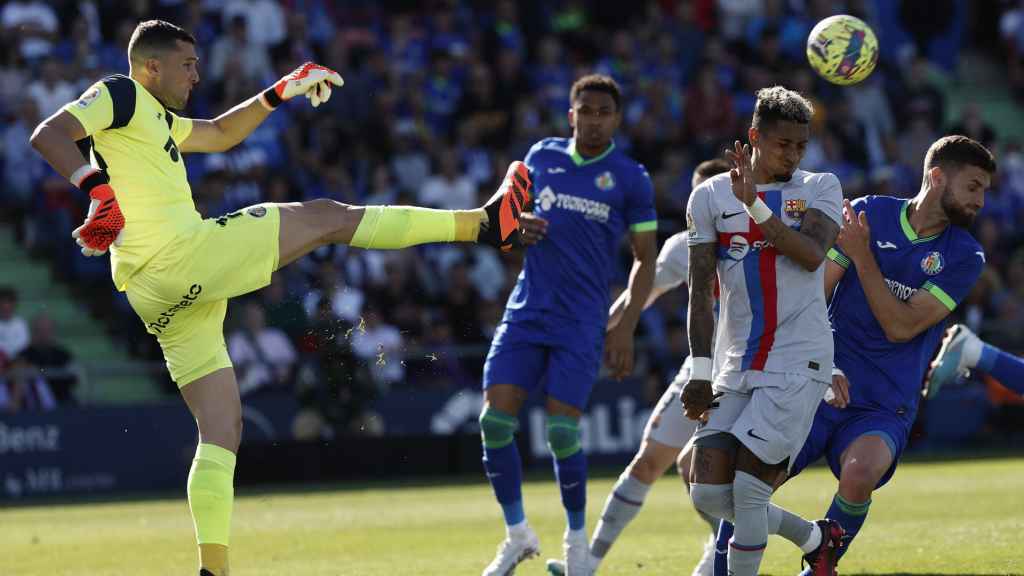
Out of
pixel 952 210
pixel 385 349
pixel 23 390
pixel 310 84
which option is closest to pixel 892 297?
pixel 952 210

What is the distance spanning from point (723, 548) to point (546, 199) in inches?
109

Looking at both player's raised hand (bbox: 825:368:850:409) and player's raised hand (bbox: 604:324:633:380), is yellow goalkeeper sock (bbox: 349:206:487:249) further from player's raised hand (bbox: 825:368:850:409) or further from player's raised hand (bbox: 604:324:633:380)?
player's raised hand (bbox: 825:368:850:409)

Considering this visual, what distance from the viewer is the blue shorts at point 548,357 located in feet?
31.8

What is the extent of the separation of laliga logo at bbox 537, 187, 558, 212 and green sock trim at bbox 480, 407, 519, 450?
1.39m

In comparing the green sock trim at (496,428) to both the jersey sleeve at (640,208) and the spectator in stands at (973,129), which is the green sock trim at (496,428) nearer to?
the jersey sleeve at (640,208)

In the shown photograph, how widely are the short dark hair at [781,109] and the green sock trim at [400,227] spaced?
180cm

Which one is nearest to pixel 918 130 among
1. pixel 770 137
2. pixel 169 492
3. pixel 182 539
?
pixel 169 492

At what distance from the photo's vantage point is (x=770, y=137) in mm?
7652

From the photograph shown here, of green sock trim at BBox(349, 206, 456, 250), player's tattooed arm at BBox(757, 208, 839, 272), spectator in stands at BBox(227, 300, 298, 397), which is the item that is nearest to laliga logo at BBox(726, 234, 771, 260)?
player's tattooed arm at BBox(757, 208, 839, 272)

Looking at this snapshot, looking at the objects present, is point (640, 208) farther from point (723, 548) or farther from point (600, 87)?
point (723, 548)

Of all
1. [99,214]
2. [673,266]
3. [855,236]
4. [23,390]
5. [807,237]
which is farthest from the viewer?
[23,390]

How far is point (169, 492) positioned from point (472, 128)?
6460mm

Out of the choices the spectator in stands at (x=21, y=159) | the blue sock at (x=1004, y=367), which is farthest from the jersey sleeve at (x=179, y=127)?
the spectator in stands at (x=21, y=159)

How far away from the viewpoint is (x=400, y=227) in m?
8.30
